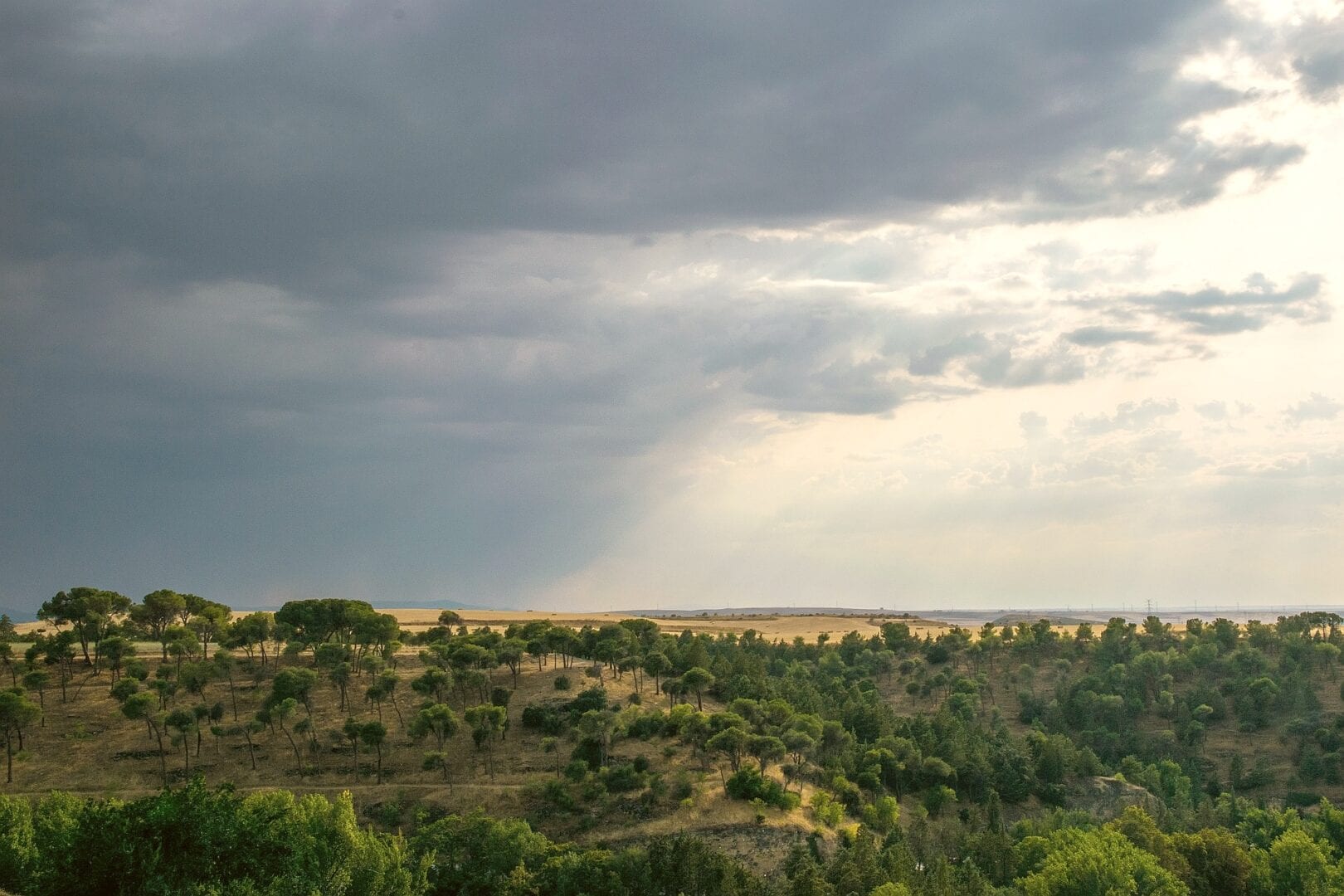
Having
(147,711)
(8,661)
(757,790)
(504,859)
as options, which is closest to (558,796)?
(504,859)

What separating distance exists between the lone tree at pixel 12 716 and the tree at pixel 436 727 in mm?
40423

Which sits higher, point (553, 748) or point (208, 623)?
point (208, 623)

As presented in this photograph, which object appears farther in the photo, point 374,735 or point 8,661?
point 8,661

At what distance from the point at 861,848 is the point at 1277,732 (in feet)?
358

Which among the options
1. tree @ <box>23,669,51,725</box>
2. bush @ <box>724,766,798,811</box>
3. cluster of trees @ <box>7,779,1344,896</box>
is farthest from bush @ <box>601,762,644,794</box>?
tree @ <box>23,669,51,725</box>

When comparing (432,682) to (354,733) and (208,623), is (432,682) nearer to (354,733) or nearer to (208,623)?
(354,733)

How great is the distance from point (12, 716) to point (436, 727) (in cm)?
4450

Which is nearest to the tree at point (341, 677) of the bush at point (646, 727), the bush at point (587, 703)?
the bush at point (587, 703)

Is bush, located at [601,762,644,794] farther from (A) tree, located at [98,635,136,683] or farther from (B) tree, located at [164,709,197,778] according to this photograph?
(A) tree, located at [98,635,136,683]

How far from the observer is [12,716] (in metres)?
105

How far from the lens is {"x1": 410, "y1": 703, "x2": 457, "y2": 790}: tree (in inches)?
4323

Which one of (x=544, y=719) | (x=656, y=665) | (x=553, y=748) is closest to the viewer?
(x=553, y=748)

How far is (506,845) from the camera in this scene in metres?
83.2

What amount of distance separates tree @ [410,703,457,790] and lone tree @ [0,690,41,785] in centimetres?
4042
